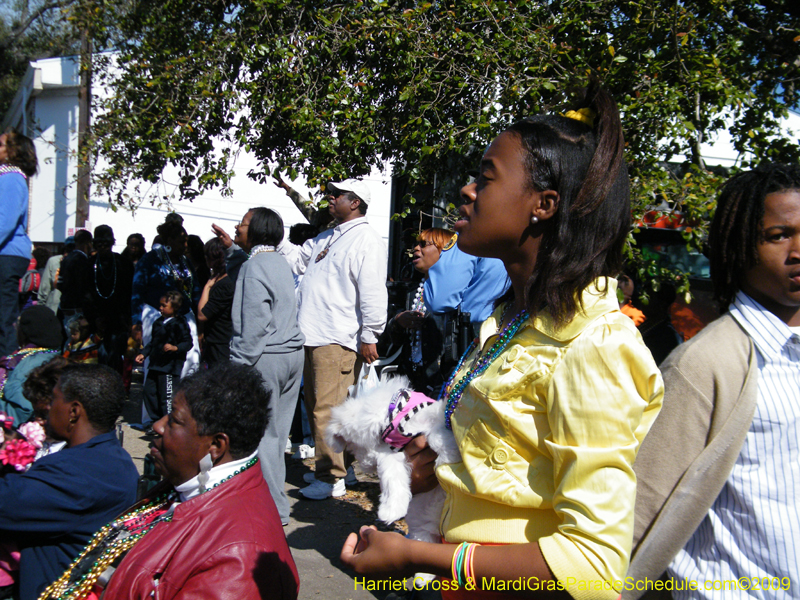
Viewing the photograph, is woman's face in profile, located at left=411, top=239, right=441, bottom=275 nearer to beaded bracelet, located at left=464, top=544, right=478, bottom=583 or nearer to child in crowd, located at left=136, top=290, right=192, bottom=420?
child in crowd, located at left=136, top=290, right=192, bottom=420

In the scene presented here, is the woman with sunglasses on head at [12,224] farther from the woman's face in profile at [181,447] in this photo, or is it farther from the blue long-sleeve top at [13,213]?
the woman's face in profile at [181,447]

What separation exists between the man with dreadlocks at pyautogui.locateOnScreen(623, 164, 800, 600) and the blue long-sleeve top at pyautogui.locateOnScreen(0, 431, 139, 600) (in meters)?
2.05

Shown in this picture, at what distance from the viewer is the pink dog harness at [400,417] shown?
1671 millimetres

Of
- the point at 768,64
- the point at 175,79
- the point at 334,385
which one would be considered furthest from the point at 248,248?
the point at 768,64

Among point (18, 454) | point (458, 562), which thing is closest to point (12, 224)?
point (18, 454)

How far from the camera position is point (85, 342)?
699 centimetres

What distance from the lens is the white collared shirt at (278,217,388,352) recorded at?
4699mm

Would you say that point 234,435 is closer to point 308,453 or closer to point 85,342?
point 308,453

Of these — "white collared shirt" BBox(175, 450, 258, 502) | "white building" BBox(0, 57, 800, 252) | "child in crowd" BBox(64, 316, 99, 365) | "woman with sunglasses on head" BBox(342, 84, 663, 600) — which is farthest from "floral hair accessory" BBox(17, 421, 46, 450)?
"white building" BBox(0, 57, 800, 252)

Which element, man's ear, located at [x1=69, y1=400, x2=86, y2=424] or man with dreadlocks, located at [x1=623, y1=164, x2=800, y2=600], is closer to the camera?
man with dreadlocks, located at [x1=623, y1=164, x2=800, y2=600]

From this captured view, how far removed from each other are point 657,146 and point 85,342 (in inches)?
243

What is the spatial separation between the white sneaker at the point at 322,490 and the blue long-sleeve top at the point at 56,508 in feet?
7.64

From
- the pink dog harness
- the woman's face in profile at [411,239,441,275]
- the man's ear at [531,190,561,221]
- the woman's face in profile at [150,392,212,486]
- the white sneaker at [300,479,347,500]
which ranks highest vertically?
the man's ear at [531,190,561,221]

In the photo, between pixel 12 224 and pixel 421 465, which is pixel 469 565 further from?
pixel 12 224
